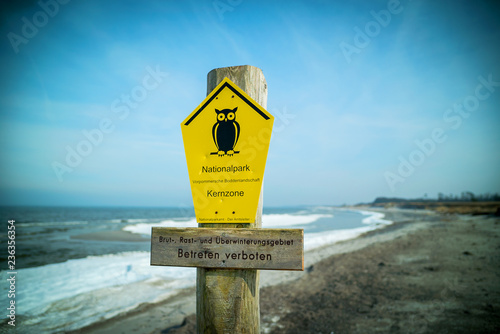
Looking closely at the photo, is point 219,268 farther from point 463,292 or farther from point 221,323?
point 463,292

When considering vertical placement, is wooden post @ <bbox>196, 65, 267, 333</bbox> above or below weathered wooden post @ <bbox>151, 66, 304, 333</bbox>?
below

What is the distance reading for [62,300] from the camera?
20.9 ft

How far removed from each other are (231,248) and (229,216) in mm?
205

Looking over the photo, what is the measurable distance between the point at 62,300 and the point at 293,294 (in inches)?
224

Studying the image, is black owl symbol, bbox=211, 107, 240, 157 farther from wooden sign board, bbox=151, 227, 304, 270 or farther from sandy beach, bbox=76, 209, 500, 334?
sandy beach, bbox=76, 209, 500, 334

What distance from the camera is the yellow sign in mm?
1622

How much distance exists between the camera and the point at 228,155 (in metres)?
1.65

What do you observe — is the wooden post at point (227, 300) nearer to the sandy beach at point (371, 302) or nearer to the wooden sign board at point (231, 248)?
A: the wooden sign board at point (231, 248)

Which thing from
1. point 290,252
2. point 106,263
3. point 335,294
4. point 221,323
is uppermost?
point 290,252

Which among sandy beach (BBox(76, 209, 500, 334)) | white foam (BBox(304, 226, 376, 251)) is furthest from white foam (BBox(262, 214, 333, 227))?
sandy beach (BBox(76, 209, 500, 334))

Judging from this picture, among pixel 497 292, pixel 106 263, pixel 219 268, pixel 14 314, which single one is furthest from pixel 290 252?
pixel 106 263

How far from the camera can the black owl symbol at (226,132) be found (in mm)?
1637

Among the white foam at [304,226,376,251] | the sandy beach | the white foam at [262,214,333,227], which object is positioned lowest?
the white foam at [262,214,333,227]

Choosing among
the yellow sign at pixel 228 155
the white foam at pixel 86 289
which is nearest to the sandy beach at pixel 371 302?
the white foam at pixel 86 289
